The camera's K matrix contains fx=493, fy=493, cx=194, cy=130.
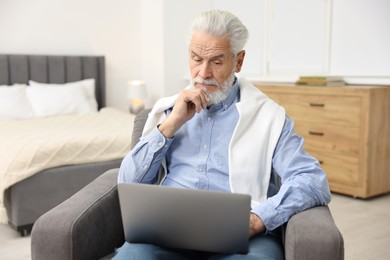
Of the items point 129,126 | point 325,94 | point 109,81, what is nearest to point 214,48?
point 129,126

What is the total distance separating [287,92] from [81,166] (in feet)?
6.13

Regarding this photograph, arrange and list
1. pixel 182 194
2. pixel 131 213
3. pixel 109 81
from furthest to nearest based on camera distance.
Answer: pixel 109 81 → pixel 131 213 → pixel 182 194

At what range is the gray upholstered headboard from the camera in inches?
179

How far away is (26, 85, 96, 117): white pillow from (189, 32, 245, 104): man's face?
287cm

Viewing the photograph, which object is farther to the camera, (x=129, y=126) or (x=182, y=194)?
(x=129, y=126)

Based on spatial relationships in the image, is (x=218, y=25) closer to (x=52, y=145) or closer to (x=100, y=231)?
(x=100, y=231)

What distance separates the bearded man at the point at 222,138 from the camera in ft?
5.40

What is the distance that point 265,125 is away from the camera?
5.55ft

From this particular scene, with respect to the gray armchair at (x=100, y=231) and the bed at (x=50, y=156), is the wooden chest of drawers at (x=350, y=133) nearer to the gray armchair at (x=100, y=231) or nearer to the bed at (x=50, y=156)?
the bed at (x=50, y=156)

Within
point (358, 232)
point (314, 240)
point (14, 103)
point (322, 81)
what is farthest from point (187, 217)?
point (14, 103)

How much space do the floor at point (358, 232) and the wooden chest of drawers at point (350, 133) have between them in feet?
0.49

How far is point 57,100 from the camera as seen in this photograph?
4410mm

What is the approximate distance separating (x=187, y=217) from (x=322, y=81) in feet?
9.37

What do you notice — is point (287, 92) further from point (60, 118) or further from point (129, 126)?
point (60, 118)
